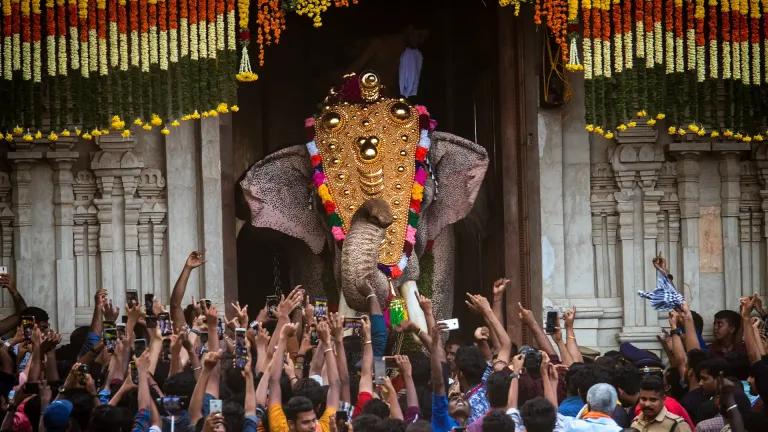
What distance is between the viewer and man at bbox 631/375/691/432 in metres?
8.76

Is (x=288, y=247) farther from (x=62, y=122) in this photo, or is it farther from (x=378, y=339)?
(x=378, y=339)

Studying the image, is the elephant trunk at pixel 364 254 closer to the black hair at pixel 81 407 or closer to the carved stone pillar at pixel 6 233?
the carved stone pillar at pixel 6 233

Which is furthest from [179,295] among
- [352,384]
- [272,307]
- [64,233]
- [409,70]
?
[409,70]

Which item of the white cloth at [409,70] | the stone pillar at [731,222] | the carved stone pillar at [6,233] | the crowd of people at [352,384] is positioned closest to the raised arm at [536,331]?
the crowd of people at [352,384]

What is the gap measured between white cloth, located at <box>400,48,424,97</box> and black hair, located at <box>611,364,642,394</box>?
6.09m

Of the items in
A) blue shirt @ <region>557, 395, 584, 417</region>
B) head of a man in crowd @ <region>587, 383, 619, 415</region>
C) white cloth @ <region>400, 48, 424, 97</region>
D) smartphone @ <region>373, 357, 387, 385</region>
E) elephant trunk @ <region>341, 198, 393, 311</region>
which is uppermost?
white cloth @ <region>400, 48, 424, 97</region>

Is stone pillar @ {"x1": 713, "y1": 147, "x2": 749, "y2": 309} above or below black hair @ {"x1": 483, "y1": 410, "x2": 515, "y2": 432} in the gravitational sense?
above

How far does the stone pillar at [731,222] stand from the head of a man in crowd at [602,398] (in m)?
5.73

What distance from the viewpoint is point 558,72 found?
547 inches

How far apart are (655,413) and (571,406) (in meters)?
0.52

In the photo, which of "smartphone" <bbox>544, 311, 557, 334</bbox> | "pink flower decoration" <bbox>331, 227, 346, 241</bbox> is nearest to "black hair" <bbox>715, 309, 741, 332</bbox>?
"smartphone" <bbox>544, 311, 557, 334</bbox>

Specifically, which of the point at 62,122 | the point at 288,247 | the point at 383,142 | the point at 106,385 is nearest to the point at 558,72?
the point at 383,142

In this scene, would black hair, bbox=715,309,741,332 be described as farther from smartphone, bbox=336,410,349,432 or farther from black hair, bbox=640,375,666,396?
smartphone, bbox=336,410,349,432

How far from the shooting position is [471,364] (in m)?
9.49
